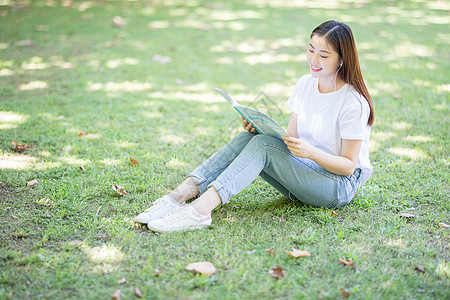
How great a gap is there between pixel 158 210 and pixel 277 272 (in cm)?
89

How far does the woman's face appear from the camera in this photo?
266 centimetres

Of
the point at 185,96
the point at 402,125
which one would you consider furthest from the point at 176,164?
the point at 402,125

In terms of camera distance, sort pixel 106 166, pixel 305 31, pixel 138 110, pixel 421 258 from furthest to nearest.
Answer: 1. pixel 305 31
2. pixel 138 110
3. pixel 106 166
4. pixel 421 258

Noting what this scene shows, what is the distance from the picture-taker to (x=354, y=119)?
267 cm

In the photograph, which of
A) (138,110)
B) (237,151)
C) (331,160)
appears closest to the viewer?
(331,160)

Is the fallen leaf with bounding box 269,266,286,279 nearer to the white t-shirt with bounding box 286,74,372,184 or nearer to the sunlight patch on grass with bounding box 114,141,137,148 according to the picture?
the white t-shirt with bounding box 286,74,372,184

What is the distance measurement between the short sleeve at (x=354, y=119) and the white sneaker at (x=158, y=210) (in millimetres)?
1146

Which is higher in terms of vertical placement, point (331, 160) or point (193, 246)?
point (331, 160)

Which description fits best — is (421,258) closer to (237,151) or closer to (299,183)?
(299,183)

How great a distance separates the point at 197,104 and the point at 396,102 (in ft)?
7.48

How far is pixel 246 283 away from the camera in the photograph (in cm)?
224

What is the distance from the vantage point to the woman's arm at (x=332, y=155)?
259cm

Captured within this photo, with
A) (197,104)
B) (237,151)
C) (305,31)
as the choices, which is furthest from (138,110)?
(305,31)

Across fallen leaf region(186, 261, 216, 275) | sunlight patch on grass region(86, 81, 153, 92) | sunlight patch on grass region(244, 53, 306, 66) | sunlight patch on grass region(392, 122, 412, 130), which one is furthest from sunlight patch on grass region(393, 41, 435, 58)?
fallen leaf region(186, 261, 216, 275)
